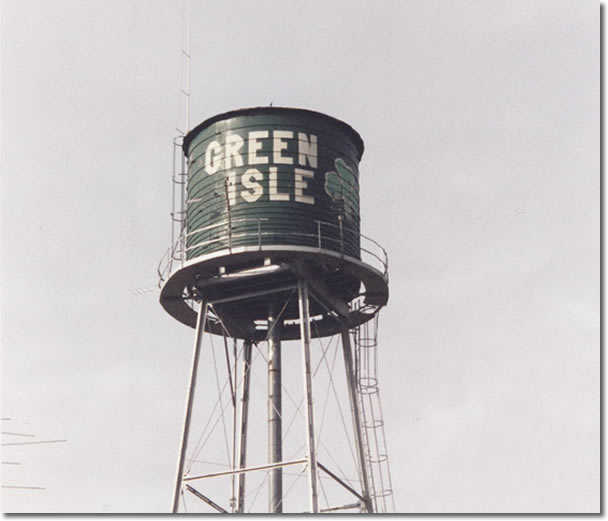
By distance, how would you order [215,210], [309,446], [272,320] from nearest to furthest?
1. [309,446]
2. [215,210]
3. [272,320]

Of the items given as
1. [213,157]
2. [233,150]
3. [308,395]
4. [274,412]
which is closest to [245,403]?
[274,412]

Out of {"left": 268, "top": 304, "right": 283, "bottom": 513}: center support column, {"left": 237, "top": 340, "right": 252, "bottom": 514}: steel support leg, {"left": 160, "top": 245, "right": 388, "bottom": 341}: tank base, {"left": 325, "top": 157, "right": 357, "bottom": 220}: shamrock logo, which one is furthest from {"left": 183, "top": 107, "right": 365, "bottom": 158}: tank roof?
{"left": 237, "top": 340, "right": 252, "bottom": 514}: steel support leg

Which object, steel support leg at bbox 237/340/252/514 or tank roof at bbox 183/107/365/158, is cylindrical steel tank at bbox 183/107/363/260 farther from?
steel support leg at bbox 237/340/252/514

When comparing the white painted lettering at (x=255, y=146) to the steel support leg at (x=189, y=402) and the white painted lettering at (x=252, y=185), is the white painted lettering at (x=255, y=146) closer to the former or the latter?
the white painted lettering at (x=252, y=185)

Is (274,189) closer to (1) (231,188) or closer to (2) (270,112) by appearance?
(1) (231,188)

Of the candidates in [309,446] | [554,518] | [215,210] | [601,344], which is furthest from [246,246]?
[554,518]

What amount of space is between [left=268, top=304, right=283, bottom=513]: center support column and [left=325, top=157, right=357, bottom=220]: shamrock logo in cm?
317

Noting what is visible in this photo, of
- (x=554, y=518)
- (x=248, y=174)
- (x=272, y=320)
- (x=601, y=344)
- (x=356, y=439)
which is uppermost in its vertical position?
(x=248, y=174)

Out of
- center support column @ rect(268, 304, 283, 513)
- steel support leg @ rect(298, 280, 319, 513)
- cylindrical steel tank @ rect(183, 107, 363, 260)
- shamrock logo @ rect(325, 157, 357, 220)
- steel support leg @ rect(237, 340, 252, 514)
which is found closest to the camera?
steel support leg @ rect(298, 280, 319, 513)

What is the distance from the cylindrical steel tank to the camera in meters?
22.0

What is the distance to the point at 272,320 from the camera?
24.3m

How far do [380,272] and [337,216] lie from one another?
66.6 inches

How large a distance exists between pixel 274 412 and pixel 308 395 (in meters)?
2.65

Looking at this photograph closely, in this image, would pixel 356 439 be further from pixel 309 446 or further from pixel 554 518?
pixel 554 518
